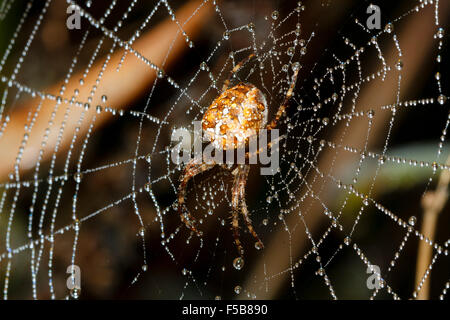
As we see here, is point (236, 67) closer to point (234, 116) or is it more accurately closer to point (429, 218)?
point (234, 116)

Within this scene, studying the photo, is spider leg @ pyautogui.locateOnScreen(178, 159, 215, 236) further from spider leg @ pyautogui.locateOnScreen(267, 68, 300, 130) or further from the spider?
spider leg @ pyautogui.locateOnScreen(267, 68, 300, 130)

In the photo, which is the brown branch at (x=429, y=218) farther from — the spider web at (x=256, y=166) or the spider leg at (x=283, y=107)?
the spider leg at (x=283, y=107)

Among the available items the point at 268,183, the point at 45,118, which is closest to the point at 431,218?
the point at 268,183

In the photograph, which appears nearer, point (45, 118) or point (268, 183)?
point (45, 118)

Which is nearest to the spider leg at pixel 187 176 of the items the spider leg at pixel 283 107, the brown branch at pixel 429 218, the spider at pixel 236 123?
the spider at pixel 236 123

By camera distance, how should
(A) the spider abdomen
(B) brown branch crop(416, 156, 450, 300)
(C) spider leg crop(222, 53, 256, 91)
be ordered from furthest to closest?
1. (B) brown branch crop(416, 156, 450, 300)
2. (C) spider leg crop(222, 53, 256, 91)
3. (A) the spider abdomen

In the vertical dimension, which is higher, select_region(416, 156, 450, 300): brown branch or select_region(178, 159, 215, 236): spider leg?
select_region(178, 159, 215, 236): spider leg

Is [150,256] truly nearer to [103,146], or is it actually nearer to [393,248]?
[103,146]

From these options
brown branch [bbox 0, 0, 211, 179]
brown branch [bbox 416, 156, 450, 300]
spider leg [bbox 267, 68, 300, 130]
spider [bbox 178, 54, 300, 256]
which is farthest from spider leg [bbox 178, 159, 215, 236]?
brown branch [bbox 416, 156, 450, 300]
